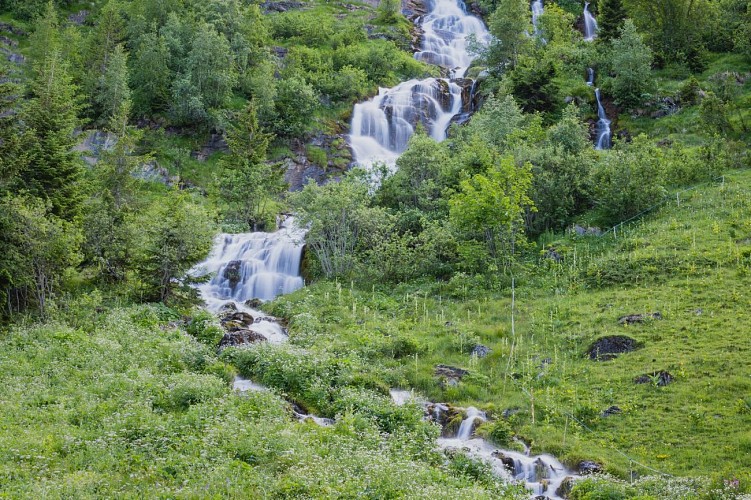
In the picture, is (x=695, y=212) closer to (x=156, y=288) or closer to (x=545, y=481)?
(x=545, y=481)

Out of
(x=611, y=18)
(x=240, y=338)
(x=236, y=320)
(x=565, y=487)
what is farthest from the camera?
(x=611, y=18)

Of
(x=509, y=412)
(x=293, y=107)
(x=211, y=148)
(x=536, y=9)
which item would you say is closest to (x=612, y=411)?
(x=509, y=412)

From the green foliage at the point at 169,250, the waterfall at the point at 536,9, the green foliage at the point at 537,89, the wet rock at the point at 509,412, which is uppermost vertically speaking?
the waterfall at the point at 536,9

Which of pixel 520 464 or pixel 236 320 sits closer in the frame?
pixel 520 464

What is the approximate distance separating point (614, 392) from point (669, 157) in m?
19.9

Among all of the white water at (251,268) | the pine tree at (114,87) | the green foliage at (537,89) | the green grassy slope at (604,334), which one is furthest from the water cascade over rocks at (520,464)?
the pine tree at (114,87)

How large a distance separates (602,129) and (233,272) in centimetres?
2795

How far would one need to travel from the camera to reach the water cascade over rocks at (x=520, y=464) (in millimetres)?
16664

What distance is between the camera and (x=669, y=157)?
35469 mm

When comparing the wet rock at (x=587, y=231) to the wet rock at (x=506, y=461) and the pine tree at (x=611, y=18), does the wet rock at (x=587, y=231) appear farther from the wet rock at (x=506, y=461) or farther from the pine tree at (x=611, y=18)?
the pine tree at (x=611, y=18)

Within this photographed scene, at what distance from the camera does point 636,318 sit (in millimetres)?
23438

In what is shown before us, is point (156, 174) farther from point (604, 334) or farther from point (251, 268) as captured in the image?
point (604, 334)

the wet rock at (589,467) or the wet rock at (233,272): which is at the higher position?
the wet rock at (233,272)

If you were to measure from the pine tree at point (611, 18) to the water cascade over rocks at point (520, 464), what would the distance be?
156ft
